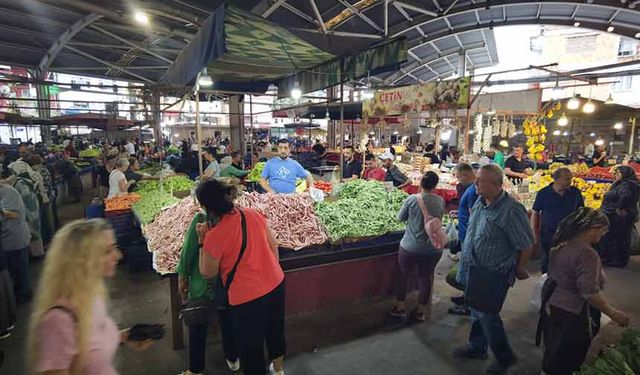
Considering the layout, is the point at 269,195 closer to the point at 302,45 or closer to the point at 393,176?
the point at 302,45

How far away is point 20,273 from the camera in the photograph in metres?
4.65

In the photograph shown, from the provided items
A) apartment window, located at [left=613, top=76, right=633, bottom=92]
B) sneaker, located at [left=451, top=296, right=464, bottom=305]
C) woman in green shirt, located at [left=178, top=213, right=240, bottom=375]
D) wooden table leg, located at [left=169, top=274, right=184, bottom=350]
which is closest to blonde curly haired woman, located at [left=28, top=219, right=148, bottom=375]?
woman in green shirt, located at [left=178, top=213, right=240, bottom=375]

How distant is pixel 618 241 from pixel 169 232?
23.8 ft

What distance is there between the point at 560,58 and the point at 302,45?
125ft

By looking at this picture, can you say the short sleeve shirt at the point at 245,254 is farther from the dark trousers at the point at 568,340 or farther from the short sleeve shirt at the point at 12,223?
the short sleeve shirt at the point at 12,223

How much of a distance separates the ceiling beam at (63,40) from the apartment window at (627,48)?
36.1 meters

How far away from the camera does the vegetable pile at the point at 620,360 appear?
2082 millimetres

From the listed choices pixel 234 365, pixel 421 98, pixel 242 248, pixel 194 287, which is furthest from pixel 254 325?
pixel 421 98

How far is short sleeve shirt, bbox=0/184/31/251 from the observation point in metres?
4.25

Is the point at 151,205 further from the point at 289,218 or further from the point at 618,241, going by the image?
the point at 618,241

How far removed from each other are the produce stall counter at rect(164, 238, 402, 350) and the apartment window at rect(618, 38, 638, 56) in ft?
115

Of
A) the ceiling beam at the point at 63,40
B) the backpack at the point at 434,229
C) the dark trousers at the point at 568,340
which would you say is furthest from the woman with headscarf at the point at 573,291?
the ceiling beam at the point at 63,40

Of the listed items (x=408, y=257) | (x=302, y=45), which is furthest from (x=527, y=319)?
(x=302, y=45)

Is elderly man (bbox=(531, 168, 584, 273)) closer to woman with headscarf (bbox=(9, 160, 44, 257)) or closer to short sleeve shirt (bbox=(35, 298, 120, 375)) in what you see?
short sleeve shirt (bbox=(35, 298, 120, 375))
